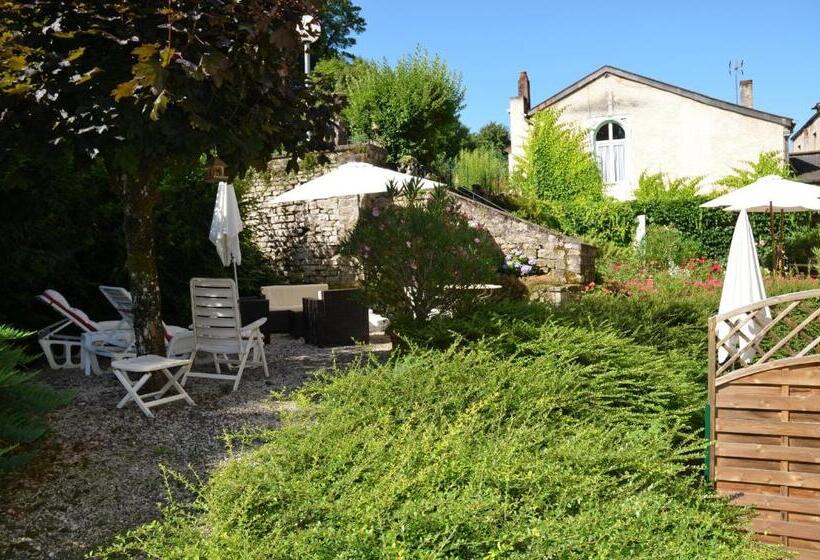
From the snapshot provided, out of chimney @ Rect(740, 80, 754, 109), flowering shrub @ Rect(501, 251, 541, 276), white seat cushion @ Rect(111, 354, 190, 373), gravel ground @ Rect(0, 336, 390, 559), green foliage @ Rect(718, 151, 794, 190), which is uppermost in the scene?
chimney @ Rect(740, 80, 754, 109)

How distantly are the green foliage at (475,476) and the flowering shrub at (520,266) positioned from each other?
8074mm

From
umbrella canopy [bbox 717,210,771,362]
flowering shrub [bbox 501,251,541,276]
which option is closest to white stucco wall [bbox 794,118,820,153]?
flowering shrub [bbox 501,251,541,276]

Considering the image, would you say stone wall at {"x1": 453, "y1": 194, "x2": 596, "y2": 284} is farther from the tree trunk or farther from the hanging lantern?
the tree trunk

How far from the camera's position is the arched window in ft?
65.9

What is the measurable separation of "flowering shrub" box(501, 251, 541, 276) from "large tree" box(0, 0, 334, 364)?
802cm

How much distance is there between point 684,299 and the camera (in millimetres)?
7090

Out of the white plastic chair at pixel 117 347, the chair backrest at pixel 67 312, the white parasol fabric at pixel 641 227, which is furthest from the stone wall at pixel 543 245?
the chair backrest at pixel 67 312

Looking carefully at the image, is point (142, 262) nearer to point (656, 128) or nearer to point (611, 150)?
point (611, 150)

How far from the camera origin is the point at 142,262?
20.9 feet

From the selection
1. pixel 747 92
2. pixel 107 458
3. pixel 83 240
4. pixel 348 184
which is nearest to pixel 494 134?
pixel 747 92

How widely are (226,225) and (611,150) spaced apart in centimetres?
1412

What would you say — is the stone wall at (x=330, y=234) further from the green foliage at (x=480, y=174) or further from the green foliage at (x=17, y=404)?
the green foliage at (x=17, y=404)

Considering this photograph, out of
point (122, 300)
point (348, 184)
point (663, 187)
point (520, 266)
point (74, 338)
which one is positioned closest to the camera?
point (122, 300)

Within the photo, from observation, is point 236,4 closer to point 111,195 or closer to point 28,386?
point 28,386
